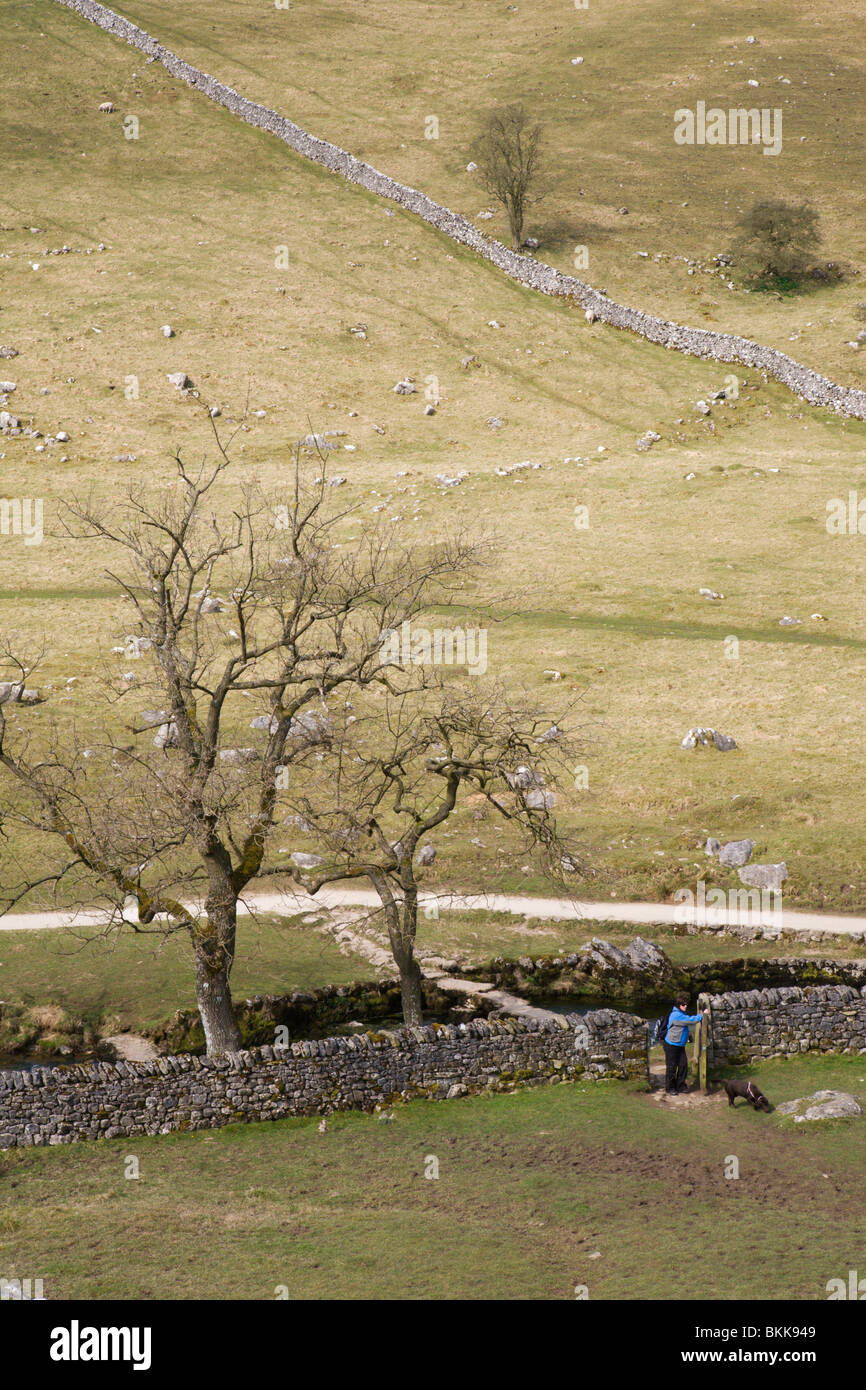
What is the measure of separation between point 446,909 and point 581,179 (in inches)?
3294

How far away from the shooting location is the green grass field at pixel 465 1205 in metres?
18.9

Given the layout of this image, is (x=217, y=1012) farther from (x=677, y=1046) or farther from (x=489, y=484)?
(x=489, y=484)

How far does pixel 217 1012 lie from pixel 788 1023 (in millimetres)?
13410

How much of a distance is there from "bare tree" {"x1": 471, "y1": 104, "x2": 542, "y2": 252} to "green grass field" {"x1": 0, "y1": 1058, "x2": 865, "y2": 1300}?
7795cm

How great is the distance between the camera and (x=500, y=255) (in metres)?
92.4

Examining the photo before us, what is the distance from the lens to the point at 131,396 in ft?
247

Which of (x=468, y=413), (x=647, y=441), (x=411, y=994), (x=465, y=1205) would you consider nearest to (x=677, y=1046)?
(x=411, y=994)

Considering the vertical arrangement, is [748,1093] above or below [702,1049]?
below

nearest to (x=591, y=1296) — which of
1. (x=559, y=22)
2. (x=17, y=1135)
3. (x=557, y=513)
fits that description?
(x=17, y=1135)

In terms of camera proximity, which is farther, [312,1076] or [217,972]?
[217,972]

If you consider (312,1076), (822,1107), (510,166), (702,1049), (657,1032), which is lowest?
(822,1107)

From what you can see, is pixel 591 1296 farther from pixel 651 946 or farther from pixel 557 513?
pixel 557 513

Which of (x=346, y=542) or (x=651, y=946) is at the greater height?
(x=346, y=542)
